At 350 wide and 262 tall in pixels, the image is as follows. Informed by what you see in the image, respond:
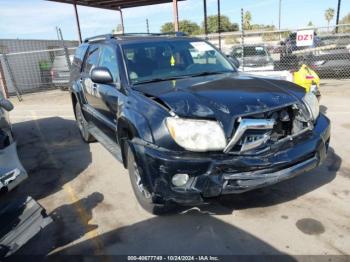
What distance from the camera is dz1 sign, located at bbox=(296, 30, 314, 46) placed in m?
10.2

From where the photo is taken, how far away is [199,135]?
9.53 ft

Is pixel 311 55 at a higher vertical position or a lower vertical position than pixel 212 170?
lower

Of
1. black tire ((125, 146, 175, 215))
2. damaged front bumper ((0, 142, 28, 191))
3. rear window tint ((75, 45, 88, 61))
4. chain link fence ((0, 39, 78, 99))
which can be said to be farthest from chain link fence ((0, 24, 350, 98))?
damaged front bumper ((0, 142, 28, 191))

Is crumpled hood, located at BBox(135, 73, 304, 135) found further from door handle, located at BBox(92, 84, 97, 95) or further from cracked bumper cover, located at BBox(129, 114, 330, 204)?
door handle, located at BBox(92, 84, 97, 95)

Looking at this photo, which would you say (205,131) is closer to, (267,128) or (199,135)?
(199,135)

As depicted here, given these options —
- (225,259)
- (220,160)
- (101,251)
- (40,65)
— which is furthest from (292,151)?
(40,65)

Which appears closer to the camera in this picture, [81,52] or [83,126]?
[81,52]

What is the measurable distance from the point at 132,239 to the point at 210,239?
733 mm

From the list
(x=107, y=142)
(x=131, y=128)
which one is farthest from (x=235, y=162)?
(x=107, y=142)

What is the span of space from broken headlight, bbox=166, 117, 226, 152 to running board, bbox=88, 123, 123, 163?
137 centimetres

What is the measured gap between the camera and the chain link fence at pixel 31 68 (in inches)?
539

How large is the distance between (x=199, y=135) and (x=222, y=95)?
1.74 ft

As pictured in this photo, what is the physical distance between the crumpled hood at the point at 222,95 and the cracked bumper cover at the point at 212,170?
340mm

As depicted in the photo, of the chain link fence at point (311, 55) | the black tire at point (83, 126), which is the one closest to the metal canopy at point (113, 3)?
the chain link fence at point (311, 55)
